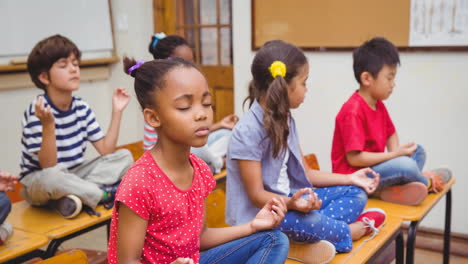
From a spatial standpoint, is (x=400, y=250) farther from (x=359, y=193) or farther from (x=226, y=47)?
(x=226, y=47)

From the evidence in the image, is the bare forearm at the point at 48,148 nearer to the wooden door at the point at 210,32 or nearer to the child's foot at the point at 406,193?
the child's foot at the point at 406,193

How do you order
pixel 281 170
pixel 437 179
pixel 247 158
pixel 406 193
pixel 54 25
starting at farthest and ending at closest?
pixel 54 25 < pixel 437 179 < pixel 406 193 < pixel 281 170 < pixel 247 158

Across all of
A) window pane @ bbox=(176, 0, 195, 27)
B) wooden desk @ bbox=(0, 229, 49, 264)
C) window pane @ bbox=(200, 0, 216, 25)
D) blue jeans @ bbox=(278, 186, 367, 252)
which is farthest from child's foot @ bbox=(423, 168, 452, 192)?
window pane @ bbox=(176, 0, 195, 27)

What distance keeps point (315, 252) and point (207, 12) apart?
2907 mm

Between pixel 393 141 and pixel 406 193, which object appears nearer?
pixel 406 193

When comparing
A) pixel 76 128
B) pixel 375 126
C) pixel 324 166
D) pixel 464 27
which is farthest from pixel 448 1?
pixel 76 128

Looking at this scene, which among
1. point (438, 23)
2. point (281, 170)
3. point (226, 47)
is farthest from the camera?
point (226, 47)

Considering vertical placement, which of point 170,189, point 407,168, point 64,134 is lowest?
point 407,168

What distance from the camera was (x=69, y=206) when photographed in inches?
71.0

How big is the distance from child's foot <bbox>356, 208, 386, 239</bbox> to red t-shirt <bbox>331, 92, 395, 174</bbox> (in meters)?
0.35

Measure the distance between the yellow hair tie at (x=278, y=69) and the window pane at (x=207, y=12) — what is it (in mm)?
2455

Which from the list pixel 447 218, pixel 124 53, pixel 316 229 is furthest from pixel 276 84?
pixel 124 53

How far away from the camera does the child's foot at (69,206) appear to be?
179cm

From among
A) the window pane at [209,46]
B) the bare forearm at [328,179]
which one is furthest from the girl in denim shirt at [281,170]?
the window pane at [209,46]
